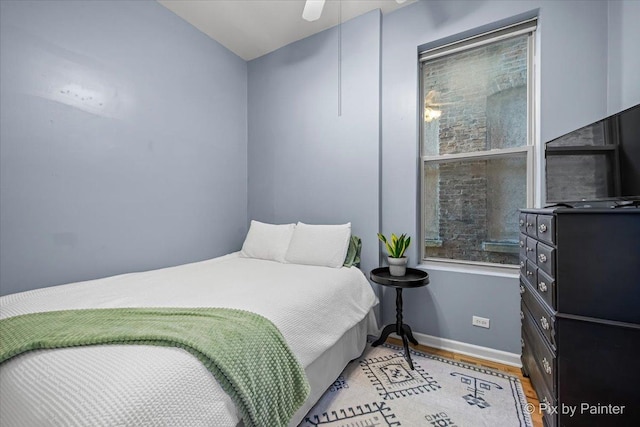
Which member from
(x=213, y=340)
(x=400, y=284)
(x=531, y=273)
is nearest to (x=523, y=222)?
(x=531, y=273)

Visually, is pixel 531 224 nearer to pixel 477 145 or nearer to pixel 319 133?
pixel 477 145

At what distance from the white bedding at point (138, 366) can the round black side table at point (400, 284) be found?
1.83 ft

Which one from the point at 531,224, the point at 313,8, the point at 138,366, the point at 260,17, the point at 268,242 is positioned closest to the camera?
the point at 138,366

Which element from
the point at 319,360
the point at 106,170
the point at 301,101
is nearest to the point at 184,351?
the point at 319,360

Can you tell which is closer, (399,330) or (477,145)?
(399,330)

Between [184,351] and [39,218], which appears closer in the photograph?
[184,351]

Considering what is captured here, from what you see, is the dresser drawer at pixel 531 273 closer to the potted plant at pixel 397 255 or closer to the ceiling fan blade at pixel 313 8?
the potted plant at pixel 397 255

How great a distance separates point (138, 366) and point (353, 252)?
5.87ft

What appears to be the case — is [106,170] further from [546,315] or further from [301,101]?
[546,315]

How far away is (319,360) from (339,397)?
11.7 inches

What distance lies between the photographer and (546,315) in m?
1.22

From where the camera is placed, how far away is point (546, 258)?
4.04ft

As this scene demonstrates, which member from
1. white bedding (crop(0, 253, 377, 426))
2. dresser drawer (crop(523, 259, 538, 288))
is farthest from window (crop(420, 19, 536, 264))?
white bedding (crop(0, 253, 377, 426))

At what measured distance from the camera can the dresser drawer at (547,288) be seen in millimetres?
1148
